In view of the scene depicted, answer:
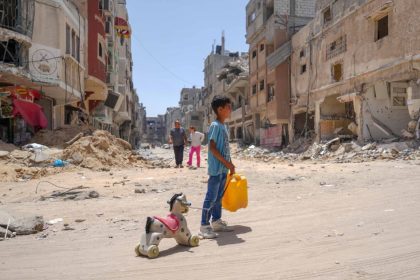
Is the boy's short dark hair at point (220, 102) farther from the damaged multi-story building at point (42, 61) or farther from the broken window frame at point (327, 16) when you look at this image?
the broken window frame at point (327, 16)

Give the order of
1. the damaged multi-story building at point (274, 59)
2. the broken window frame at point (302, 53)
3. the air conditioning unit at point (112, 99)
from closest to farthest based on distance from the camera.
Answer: the broken window frame at point (302, 53)
the damaged multi-story building at point (274, 59)
the air conditioning unit at point (112, 99)

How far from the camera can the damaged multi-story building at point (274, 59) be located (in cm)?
2838

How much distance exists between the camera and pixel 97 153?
46.1 feet

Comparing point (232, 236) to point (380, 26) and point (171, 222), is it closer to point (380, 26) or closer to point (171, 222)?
point (171, 222)

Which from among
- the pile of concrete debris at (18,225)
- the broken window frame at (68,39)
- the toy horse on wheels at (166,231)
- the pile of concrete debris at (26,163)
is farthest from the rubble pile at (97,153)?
the toy horse on wheels at (166,231)

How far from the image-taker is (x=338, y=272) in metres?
2.83

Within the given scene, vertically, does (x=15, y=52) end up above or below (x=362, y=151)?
above

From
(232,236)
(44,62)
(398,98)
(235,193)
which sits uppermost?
(44,62)

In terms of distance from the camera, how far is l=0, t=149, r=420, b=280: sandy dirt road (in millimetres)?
2975

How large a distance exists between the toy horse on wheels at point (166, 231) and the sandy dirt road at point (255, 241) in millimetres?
92

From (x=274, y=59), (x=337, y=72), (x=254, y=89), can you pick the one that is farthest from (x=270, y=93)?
(x=337, y=72)

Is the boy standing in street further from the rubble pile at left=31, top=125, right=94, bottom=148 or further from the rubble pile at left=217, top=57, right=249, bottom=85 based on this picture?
the rubble pile at left=217, top=57, right=249, bottom=85

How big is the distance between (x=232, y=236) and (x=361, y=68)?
1731 centimetres

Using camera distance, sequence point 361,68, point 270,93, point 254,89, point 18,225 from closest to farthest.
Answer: point 18,225 → point 361,68 → point 270,93 → point 254,89
